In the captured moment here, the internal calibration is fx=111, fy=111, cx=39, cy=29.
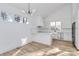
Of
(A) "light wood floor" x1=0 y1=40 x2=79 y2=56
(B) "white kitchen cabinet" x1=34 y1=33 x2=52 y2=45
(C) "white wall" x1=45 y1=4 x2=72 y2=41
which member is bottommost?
(A) "light wood floor" x1=0 y1=40 x2=79 y2=56

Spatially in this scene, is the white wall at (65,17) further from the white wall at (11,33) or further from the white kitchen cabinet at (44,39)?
the white wall at (11,33)

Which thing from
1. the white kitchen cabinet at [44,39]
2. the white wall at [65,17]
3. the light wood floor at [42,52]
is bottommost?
the light wood floor at [42,52]

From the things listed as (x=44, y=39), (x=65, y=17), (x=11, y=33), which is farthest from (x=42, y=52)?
(x=65, y=17)

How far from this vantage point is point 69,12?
9.30 meters

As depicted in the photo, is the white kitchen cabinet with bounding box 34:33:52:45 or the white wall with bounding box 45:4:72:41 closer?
the white kitchen cabinet with bounding box 34:33:52:45

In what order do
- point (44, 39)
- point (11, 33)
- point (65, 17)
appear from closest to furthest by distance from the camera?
point (11, 33), point (44, 39), point (65, 17)

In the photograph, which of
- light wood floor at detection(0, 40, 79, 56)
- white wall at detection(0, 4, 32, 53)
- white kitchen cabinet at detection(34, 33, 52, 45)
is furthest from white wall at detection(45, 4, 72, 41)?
light wood floor at detection(0, 40, 79, 56)

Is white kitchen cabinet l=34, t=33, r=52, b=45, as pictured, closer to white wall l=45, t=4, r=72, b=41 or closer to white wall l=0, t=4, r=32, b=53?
white wall l=0, t=4, r=32, b=53

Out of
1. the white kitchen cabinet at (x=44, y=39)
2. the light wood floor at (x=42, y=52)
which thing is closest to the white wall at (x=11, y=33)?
the light wood floor at (x=42, y=52)

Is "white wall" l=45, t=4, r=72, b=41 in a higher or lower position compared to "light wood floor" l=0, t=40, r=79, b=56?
higher

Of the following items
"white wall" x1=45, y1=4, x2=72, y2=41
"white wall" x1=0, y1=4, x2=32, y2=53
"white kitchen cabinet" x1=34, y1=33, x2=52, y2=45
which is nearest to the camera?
"white wall" x1=0, y1=4, x2=32, y2=53

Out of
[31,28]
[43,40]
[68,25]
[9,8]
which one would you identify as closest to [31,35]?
[31,28]

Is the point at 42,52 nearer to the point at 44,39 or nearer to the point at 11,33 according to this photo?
the point at 11,33

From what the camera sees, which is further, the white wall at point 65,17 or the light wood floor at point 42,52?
the white wall at point 65,17
